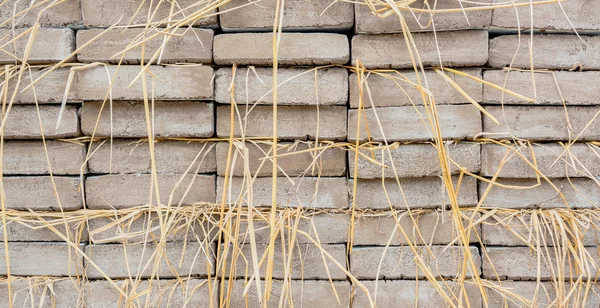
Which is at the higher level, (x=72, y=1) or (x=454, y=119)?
(x=72, y=1)

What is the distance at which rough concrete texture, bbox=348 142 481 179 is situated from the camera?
1039mm

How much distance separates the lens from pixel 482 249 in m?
1.05

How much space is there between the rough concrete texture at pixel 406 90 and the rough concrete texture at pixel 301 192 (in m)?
0.18

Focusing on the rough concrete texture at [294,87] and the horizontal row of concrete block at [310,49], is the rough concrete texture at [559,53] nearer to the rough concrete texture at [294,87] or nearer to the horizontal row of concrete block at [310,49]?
the horizontal row of concrete block at [310,49]

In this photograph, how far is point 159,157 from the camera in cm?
107

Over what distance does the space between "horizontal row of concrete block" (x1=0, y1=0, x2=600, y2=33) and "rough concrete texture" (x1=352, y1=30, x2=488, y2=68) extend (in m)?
0.02

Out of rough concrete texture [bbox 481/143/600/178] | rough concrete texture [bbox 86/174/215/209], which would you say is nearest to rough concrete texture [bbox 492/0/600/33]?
rough concrete texture [bbox 481/143/600/178]

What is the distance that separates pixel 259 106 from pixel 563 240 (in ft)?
2.31

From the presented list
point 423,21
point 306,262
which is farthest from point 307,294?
point 423,21

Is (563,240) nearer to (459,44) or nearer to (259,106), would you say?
(459,44)

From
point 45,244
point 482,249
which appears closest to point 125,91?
point 45,244

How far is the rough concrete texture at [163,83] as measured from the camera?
1.03 metres

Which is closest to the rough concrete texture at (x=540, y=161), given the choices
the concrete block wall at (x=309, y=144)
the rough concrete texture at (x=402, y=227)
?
the concrete block wall at (x=309, y=144)

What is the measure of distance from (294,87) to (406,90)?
242 millimetres
